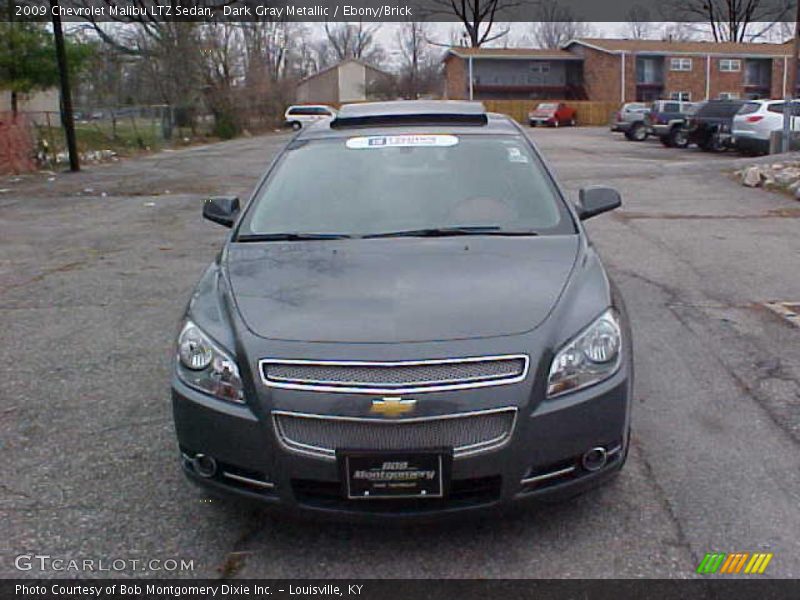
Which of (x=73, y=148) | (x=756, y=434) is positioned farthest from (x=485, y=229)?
(x=73, y=148)

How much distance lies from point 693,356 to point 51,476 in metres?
3.95

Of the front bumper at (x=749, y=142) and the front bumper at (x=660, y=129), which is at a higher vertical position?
the front bumper at (x=660, y=129)

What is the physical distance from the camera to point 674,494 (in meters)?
3.23

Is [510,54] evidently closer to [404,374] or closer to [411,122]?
[411,122]

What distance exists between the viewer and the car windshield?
3.77m

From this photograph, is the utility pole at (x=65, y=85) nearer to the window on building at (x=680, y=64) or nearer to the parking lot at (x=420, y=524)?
the parking lot at (x=420, y=524)

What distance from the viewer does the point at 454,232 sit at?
3660 mm

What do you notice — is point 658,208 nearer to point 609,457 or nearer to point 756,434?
point 756,434

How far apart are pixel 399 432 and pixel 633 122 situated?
3306cm

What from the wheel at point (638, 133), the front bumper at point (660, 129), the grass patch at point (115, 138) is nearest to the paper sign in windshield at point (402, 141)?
the grass patch at point (115, 138)

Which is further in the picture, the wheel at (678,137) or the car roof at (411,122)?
the wheel at (678,137)

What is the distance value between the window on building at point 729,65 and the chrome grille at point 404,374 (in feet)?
197

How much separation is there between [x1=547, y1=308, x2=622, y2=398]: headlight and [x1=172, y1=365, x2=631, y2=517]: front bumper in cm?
4

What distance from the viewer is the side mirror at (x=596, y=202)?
4496 millimetres
